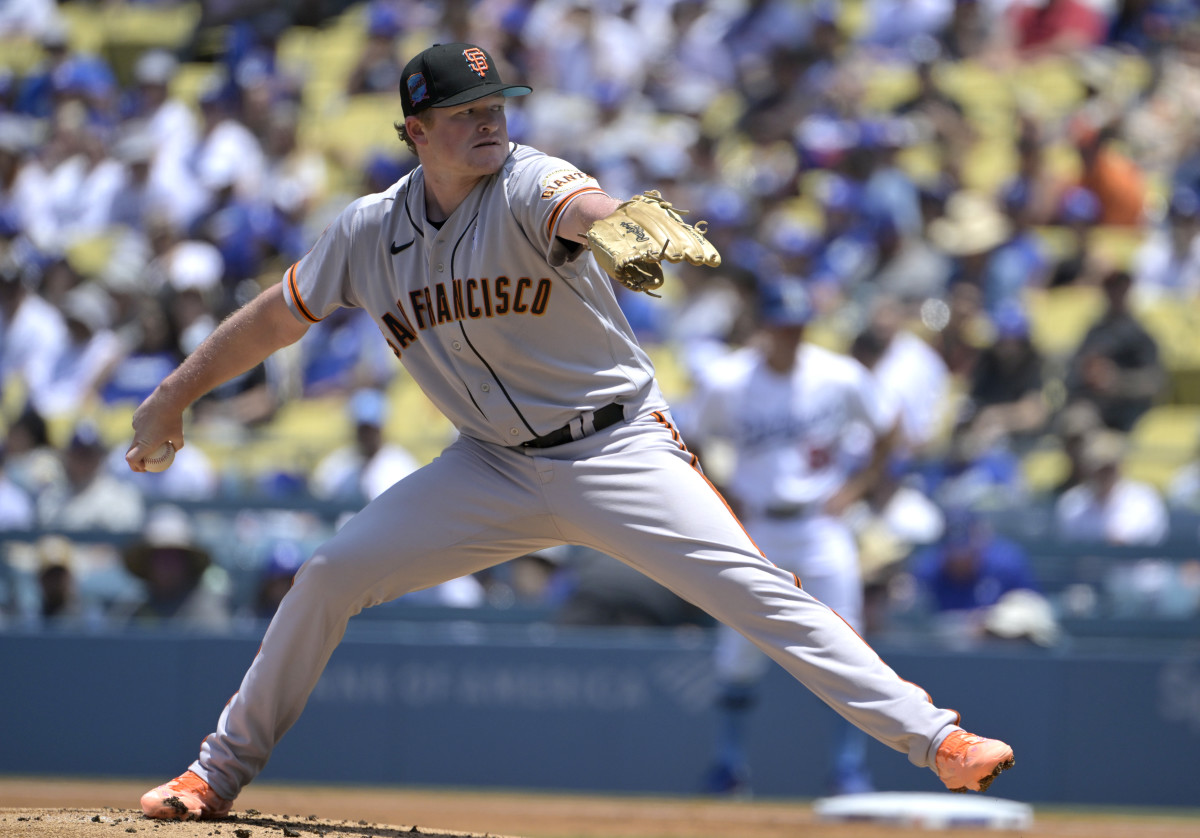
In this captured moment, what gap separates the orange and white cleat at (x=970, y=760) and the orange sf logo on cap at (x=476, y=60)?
2.06 metres

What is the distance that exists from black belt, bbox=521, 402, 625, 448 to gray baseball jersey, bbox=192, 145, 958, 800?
1 centimetres

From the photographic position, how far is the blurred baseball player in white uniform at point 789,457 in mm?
7125

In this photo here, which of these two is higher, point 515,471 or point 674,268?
point 674,268

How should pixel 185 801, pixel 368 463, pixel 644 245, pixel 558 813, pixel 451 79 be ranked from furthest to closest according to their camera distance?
pixel 368 463 → pixel 558 813 → pixel 185 801 → pixel 451 79 → pixel 644 245

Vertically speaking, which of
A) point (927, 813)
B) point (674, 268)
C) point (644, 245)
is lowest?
point (927, 813)

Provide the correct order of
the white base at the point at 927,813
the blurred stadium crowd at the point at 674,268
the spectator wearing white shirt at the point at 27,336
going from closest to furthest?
the white base at the point at 927,813 < the blurred stadium crowd at the point at 674,268 < the spectator wearing white shirt at the point at 27,336

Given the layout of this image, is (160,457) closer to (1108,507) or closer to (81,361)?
(1108,507)

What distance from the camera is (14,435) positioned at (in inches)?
357

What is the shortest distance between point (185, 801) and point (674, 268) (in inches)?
284

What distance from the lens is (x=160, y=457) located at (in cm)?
425

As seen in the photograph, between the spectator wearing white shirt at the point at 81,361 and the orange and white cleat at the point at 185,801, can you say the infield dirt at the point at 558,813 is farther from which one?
the spectator wearing white shirt at the point at 81,361

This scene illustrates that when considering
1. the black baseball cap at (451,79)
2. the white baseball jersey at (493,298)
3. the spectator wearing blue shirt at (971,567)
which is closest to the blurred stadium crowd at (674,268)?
the spectator wearing blue shirt at (971,567)

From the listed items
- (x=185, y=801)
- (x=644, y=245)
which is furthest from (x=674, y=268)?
(x=644, y=245)

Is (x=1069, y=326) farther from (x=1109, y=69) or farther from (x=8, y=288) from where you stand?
(x=8, y=288)
